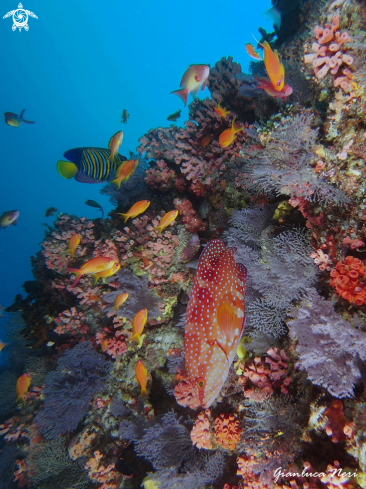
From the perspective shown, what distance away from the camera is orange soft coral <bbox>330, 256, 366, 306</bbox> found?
2.05m

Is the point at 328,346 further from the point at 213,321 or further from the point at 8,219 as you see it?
the point at 8,219

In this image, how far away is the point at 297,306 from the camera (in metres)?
2.61

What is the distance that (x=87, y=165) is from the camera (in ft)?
12.5

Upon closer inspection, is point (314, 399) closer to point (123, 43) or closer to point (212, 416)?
point (212, 416)

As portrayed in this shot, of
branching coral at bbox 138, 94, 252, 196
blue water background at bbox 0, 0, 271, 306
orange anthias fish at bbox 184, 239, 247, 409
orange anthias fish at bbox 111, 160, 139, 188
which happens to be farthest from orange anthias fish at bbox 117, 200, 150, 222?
blue water background at bbox 0, 0, 271, 306

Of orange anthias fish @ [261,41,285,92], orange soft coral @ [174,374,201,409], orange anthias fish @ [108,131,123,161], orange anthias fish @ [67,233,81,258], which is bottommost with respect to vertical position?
orange soft coral @ [174,374,201,409]

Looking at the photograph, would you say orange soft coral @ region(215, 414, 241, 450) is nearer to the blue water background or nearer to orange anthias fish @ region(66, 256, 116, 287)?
orange anthias fish @ region(66, 256, 116, 287)

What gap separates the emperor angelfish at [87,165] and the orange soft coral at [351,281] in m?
3.50

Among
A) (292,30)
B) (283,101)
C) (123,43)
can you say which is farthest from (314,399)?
(123,43)

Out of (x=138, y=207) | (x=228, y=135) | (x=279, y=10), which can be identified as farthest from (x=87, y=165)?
(x=279, y=10)

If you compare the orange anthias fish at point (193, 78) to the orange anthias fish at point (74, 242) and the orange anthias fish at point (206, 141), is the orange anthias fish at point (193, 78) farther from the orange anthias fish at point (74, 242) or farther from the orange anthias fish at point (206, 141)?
the orange anthias fish at point (74, 242)

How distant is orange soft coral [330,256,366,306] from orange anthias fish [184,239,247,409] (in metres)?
0.88

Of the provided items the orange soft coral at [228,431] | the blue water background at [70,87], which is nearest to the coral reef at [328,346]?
the orange soft coral at [228,431]

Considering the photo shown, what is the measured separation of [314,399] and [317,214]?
1854 mm
